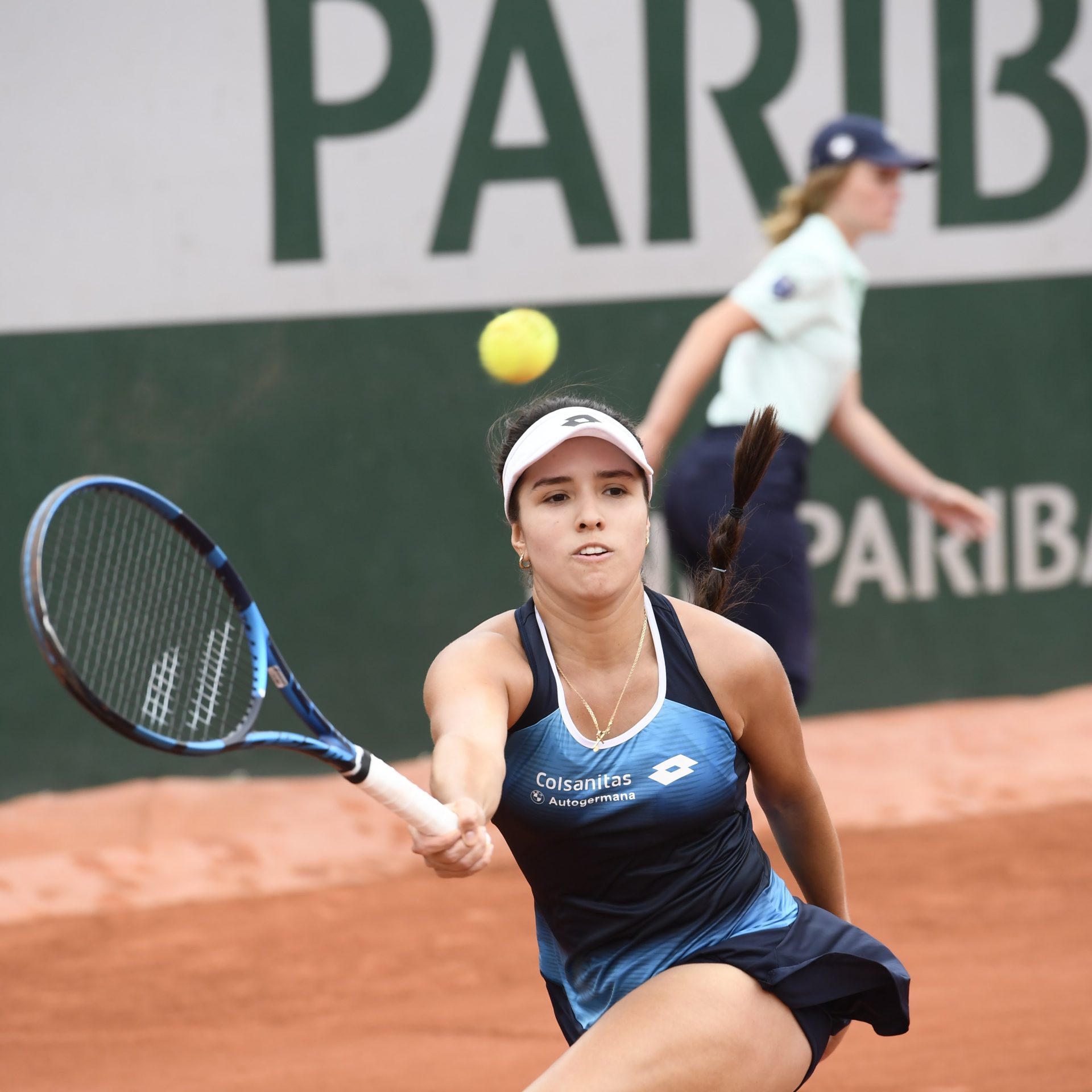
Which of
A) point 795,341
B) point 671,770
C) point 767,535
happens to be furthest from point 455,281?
point 671,770

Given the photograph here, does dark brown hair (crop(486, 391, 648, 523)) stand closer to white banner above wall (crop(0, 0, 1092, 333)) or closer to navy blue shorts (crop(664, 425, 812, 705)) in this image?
navy blue shorts (crop(664, 425, 812, 705))

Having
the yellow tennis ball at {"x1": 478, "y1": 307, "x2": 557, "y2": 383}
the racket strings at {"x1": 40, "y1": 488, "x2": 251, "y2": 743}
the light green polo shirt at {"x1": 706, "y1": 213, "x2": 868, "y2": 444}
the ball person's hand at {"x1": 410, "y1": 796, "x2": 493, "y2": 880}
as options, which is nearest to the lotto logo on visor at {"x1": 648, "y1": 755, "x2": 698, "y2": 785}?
the ball person's hand at {"x1": 410, "y1": 796, "x2": 493, "y2": 880}

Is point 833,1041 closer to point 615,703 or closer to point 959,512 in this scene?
point 615,703

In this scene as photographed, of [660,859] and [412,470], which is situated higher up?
[660,859]

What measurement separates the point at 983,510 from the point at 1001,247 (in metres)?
2.51

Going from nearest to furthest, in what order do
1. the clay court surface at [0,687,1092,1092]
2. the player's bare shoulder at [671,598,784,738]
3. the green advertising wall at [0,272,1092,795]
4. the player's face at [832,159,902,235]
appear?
the player's bare shoulder at [671,598,784,738], the clay court surface at [0,687,1092,1092], the player's face at [832,159,902,235], the green advertising wall at [0,272,1092,795]

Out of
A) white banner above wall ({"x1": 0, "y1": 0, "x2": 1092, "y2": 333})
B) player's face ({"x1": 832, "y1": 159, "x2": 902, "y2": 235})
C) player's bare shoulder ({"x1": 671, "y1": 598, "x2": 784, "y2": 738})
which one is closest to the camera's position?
player's bare shoulder ({"x1": 671, "y1": 598, "x2": 784, "y2": 738})

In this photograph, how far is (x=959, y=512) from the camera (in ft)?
14.1

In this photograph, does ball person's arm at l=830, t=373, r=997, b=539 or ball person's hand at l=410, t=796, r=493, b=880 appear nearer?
ball person's hand at l=410, t=796, r=493, b=880

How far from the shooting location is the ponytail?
2.47 meters

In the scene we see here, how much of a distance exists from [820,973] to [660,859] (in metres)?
0.28

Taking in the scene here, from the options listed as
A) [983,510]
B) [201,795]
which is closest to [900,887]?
[983,510]

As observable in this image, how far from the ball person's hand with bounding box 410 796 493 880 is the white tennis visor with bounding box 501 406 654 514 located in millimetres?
503

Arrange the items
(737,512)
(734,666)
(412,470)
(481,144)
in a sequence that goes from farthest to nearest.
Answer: (412,470) < (481,144) < (737,512) < (734,666)
